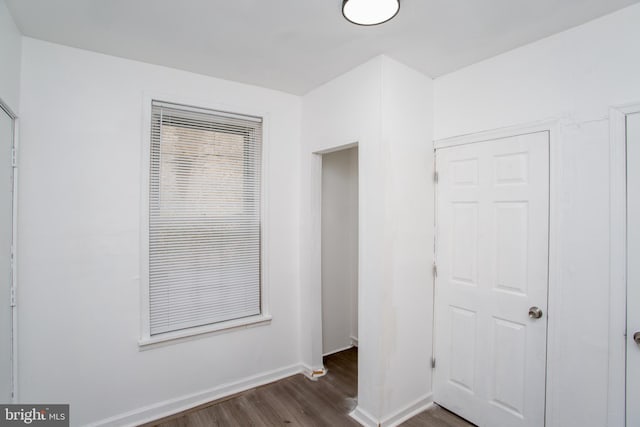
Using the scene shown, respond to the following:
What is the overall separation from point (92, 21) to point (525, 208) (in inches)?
116

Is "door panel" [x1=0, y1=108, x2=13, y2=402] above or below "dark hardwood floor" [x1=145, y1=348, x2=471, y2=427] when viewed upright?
above

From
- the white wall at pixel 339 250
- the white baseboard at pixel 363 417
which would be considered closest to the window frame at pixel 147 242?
the white wall at pixel 339 250

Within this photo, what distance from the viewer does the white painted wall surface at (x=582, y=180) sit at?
168 centimetres

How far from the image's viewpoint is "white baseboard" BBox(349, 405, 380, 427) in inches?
85.3

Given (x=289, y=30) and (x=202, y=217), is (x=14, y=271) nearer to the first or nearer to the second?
(x=202, y=217)

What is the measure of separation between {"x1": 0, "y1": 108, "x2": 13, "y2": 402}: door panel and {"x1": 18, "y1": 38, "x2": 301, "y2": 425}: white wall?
12 cm

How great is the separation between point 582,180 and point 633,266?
0.52 metres

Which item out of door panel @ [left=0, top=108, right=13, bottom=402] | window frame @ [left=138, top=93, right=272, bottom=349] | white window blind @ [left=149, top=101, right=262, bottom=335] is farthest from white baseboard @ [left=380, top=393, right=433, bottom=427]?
door panel @ [left=0, top=108, right=13, bottom=402]

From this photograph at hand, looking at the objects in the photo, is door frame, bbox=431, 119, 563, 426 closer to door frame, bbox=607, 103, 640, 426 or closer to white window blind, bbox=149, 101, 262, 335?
door frame, bbox=607, 103, 640, 426

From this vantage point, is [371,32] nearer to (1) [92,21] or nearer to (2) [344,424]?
(1) [92,21]

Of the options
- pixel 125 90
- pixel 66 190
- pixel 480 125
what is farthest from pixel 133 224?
pixel 480 125

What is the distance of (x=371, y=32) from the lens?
6.33ft

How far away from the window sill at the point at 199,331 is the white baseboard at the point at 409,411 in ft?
4.20

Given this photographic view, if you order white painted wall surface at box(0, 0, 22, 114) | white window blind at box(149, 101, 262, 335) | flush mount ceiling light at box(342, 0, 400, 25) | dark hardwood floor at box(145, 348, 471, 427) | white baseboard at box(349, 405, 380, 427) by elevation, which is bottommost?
dark hardwood floor at box(145, 348, 471, 427)
